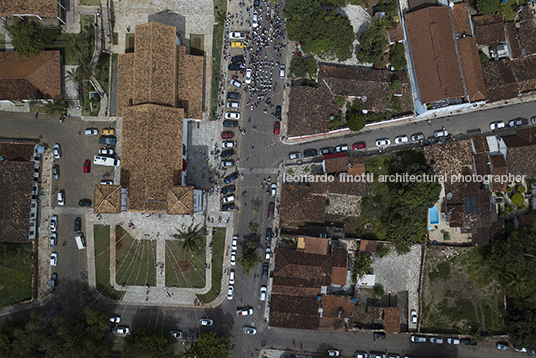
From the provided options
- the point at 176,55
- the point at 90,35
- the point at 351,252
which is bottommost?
the point at 351,252

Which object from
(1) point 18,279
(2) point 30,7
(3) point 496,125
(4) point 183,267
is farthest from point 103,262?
(3) point 496,125

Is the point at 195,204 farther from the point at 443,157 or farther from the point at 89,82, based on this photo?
the point at 443,157

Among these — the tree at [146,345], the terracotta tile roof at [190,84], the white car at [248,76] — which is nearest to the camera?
the tree at [146,345]

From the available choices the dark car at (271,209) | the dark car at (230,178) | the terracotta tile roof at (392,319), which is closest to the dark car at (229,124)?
the dark car at (230,178)

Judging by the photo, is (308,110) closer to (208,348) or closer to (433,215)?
(433,215)

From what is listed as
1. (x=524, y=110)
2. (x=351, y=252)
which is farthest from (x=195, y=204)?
(x=524, y=110)

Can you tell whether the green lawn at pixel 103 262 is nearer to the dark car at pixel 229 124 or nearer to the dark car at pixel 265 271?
the dark car at pixel 265 271
